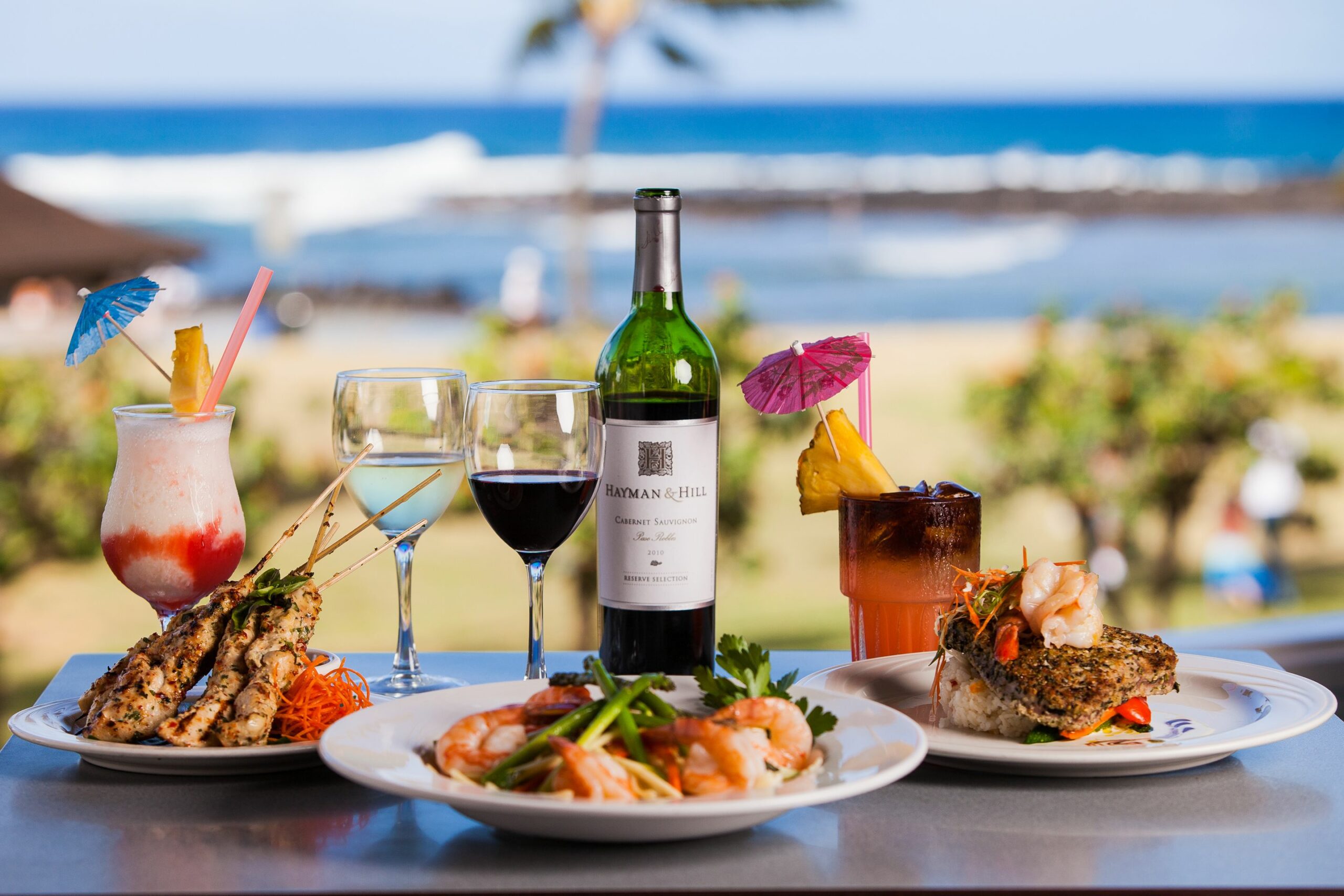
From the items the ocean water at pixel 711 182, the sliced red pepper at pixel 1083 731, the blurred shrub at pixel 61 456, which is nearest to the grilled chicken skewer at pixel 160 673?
the sliced red pepper at pixel 1083 731

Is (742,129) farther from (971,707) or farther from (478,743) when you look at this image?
(478,743)

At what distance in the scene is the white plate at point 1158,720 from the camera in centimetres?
116

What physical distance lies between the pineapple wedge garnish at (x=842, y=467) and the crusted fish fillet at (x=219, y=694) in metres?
0.57

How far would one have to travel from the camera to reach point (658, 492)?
51.6 inches

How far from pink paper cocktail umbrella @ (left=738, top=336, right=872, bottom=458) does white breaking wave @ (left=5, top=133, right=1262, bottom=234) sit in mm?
11169

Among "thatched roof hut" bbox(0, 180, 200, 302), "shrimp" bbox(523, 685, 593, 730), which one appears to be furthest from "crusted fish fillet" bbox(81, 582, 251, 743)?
"thatched roof hut" bbox(0, 180, 200, 302)

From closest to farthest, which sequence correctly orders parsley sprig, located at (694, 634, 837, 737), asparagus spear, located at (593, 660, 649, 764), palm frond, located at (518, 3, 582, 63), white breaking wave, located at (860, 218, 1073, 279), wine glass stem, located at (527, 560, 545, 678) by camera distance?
1. asparagus spear, located at (593, 660, 649, 764)
2. parsley sprig, located at (694, 634, 837, 737)
3. wine glass stem, located at (527, 560, 545, 678)
4. palm frond, located at (518, 3, 582, 63)
5. white breaking wave, located at (860, 218, 1073, 279)

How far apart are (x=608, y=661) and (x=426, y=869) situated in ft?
1.35

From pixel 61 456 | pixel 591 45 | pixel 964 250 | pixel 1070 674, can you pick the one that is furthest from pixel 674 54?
pixel 1070 674

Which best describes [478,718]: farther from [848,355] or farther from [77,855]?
[848,355]

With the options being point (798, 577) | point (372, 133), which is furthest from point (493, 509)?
point (372, 133)

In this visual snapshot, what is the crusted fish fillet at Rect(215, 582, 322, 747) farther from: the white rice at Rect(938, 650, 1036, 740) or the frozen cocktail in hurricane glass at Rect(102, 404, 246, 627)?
the white rice at Rect(938, 650, 1036, 740)

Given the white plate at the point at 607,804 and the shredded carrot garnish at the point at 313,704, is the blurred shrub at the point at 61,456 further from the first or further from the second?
the white plate at the point at 607,804

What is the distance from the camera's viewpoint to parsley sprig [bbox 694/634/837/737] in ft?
3.84
